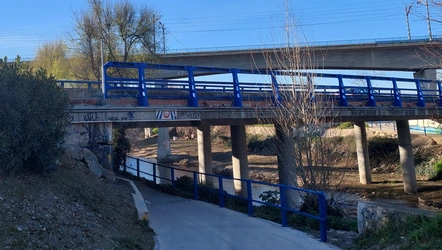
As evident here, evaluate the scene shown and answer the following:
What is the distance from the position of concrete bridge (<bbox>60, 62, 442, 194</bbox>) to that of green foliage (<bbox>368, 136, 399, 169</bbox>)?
33.4 feet

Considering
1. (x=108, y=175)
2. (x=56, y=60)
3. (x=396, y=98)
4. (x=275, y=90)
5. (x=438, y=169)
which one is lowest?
(x=438, y=169)

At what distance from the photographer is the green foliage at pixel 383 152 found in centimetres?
3441

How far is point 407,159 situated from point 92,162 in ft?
71.1

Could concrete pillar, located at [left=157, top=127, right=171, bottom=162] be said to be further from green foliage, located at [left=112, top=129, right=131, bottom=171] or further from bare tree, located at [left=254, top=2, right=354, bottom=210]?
bare tree, located at [left=254, top=2, right=354, bottom=210]

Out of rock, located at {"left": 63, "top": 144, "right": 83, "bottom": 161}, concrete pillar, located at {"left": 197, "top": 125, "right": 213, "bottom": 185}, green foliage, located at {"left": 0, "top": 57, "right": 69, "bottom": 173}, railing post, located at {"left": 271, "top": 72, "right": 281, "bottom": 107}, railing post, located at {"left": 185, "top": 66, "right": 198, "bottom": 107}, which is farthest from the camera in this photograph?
concrete pillar, located at {"left": 197, "top": 125, "right": 213, "bottom": 185}

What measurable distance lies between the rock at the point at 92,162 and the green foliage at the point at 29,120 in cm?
277

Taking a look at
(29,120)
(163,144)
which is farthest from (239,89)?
(163,144)

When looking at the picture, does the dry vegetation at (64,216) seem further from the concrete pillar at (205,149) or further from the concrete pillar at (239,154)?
the concrete pillar at (205,149)

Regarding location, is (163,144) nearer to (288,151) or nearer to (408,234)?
(288,151)

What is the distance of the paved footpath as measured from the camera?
862 cm

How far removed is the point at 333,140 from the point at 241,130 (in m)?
8.25

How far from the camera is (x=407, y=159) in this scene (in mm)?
27297

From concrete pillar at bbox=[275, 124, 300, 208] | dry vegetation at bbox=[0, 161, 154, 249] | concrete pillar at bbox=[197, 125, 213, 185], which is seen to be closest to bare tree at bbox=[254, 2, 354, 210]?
concrete pillar at bbox=[275, 124, 300, 208]

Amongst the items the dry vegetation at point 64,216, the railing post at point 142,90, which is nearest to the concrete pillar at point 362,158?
the railing post at point 142,90
